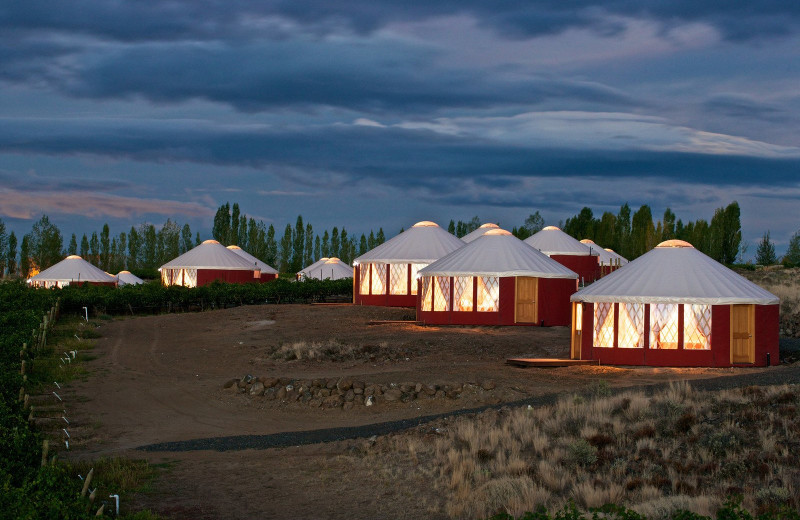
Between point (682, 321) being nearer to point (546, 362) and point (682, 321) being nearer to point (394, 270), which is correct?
point (546, 362)

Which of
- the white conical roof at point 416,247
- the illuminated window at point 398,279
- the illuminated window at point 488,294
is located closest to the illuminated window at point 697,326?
the illuminated window at point 488,294

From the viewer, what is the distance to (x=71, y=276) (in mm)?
49281

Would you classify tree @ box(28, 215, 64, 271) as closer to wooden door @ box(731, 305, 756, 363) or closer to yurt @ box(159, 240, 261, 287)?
yurt @ box(159, 240, 261, 287)

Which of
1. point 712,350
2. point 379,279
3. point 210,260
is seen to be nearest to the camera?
point 712,350

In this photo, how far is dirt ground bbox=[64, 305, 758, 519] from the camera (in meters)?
9.70

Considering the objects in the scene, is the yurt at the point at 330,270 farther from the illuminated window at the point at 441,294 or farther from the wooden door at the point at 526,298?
the wooden door at the point at 526,298

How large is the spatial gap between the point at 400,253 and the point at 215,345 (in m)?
13.4

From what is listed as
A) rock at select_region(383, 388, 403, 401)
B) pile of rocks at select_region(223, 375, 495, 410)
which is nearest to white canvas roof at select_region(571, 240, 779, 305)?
pile of rocks at select_region(223, 375, 495, 410)

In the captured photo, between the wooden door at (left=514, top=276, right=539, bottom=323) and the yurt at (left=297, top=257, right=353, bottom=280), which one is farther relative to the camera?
the yurt at (left=297, top=257, right=353, bottom=280)

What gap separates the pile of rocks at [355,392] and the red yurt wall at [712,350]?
16.7 feet

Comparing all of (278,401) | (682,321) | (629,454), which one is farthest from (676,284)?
(629,454)

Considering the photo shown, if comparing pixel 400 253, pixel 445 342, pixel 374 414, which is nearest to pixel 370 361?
pixel 445 342

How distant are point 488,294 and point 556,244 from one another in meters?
19.6

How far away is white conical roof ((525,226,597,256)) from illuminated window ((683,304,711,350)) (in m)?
25.6
